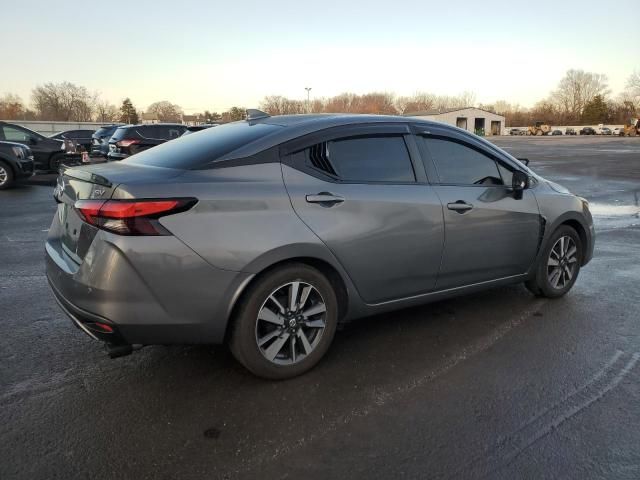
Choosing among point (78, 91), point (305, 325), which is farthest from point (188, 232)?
point (78, 91)

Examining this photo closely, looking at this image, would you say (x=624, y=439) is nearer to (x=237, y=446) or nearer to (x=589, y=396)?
(x=589, y=396)

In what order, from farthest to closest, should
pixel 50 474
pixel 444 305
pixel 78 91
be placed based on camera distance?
pixel 78 91 → pixel 444 305 → pixel 50 474

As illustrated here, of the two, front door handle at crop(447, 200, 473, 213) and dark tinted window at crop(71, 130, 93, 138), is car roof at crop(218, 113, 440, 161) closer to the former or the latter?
front door handle at crop(447, 200, 473, 213)

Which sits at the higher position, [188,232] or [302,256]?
[188,232]

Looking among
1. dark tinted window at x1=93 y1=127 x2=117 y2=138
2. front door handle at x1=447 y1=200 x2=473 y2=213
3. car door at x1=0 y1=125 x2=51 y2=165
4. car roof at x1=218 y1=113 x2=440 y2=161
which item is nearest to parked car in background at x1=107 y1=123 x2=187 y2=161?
car door at x1=0 y1=125 x2=51 y2=165

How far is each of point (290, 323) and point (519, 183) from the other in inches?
92.4

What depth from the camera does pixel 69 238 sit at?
310 centimetres

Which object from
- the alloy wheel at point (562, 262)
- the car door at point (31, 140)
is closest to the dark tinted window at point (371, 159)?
the alloy wheel at point (562, 262)

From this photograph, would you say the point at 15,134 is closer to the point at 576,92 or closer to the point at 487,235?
the point at 487,235

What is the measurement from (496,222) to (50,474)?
11.2 ft

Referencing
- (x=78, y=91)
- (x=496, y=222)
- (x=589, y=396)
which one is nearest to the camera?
(x=589, y=396)

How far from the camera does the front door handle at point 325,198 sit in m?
3.18

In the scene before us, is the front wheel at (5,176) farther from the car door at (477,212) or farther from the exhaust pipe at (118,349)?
the car door at (477,212)

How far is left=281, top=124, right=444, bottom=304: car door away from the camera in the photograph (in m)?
3.23
